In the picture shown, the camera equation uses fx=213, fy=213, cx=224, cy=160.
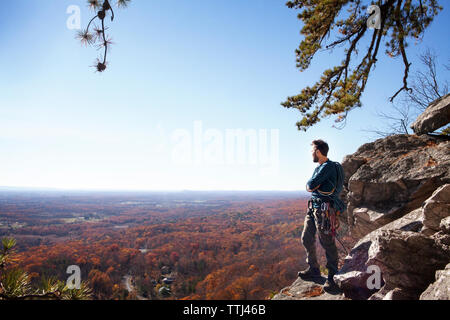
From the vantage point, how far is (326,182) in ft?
13.7

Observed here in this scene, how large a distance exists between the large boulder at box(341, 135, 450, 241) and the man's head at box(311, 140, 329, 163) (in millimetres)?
2266

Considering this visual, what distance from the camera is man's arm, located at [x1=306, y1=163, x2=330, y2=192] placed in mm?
4078

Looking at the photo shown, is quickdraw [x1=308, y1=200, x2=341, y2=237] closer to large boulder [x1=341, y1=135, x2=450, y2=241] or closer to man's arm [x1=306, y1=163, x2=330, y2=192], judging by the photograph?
man's arm [x1=306, y1=163, x2=330, y2=192]

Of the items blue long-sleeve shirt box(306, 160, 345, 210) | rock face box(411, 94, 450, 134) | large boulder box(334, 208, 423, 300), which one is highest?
rock face box(411, 94, 450, 134)

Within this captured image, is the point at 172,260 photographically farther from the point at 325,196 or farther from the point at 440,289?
the point at 440,289

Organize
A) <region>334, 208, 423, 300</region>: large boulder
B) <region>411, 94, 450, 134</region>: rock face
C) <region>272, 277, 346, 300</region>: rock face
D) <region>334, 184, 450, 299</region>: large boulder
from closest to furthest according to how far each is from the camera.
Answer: <region>334, 184, 450, 299</region>: large boulder → <region>334, 208, 423, 300</region>: large boulder → <region>272, 277, 346, 300</region>: rock face → <region>411, 94, 450, 134</region>: rock face

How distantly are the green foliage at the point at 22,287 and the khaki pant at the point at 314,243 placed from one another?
12.7ft

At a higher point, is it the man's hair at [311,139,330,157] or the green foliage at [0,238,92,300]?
the man's hair at [311,139,330,157]

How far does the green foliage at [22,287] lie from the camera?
2.20 metres

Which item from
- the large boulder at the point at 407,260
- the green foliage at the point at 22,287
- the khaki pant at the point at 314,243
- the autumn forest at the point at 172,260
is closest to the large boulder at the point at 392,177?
the khaki pant at the point at 314,243

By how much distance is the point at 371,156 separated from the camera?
6383mm

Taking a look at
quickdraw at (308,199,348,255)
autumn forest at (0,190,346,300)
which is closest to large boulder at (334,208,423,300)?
quickdraw at (308,199,348,255)

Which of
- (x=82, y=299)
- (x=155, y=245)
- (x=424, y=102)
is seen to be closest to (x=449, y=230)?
(x=82, y=299)
